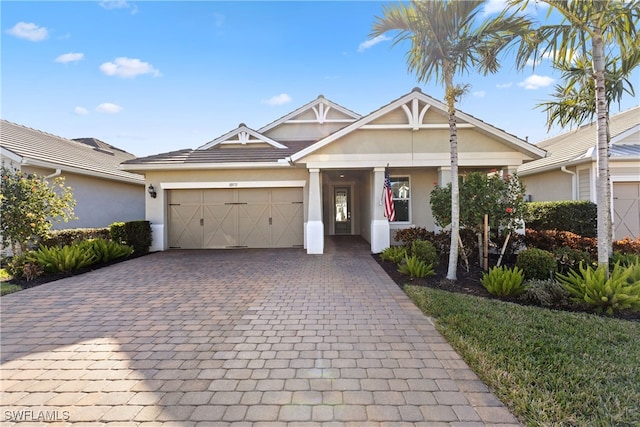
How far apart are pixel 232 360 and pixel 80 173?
11.9m

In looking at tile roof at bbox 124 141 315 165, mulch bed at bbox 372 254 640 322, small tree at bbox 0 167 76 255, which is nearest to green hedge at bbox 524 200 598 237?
mulch bed at bbox 372 254 640 322

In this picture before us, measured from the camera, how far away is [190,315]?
4.65 m

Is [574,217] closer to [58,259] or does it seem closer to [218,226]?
[218,226]

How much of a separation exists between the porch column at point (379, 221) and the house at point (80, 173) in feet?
31.4

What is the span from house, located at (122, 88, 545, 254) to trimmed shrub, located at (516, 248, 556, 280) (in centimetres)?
426

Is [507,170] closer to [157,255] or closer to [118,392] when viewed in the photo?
[118,392]

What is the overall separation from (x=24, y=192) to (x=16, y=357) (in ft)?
18.8

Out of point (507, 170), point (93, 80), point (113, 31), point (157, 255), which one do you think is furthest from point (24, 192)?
point (507, 170)

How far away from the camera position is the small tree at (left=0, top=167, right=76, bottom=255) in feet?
22.9

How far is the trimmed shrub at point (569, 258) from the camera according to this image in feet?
20.3

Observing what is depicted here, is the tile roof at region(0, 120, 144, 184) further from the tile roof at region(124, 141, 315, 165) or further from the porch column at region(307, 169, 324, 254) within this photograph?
the porch column at region(307, 169, 324, 254)

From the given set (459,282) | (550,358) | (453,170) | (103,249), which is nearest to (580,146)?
(453,170)

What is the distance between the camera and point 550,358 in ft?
10.2

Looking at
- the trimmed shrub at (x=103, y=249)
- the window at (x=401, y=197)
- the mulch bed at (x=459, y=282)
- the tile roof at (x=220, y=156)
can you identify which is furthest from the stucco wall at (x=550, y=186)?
the trimmed shrub at (x=103, y=249)
